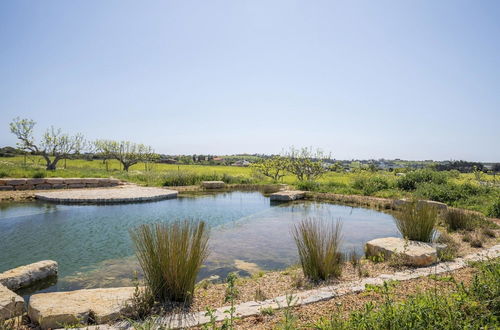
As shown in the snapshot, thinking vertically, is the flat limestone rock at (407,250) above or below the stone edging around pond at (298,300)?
above

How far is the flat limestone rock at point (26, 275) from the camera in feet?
11.4

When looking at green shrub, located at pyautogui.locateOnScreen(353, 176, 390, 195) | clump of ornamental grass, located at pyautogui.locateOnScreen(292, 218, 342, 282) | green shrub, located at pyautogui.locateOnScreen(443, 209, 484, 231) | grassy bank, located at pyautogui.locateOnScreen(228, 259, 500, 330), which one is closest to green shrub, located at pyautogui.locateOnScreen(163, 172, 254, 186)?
green shrub, located at pyautogui.locateOnScreen(353, 176, 390, 195)

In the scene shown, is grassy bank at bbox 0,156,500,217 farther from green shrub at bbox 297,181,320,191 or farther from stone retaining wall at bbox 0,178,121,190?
stone retaining wall at bbox 0,178,121,190

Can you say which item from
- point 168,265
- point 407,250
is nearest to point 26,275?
point 168,265

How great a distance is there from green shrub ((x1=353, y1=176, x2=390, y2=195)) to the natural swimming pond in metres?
2.65

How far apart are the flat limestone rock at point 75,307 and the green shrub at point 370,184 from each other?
35.7ft

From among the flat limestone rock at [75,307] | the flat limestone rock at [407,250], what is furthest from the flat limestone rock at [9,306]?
the flat limestone rock at [407,250]

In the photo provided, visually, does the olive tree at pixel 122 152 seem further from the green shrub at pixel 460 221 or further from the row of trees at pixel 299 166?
the green shrub at pixel 460 221

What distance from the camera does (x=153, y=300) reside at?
277 centimetres

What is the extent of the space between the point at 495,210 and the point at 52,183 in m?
14.7

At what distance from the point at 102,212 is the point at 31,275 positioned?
182 inches

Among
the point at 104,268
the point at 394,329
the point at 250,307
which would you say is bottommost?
the point at 104,268

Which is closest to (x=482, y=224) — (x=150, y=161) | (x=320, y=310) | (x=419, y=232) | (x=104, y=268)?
(x=419, y=232)

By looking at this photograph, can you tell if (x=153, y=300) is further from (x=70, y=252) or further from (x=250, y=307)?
(x=70, y=252)
